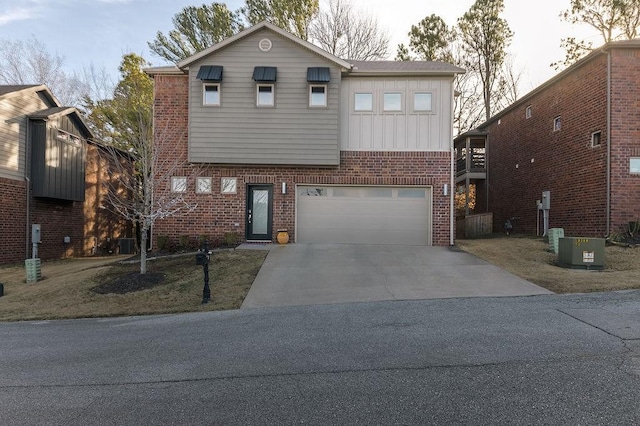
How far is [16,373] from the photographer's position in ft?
14.4

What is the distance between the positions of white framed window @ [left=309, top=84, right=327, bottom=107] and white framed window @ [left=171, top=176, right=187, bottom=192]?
5.01 metres

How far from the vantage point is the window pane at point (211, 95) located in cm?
1373

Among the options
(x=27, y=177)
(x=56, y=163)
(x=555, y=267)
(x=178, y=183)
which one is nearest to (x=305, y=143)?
(x=178, y=183)

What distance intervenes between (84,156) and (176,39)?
9199 millimetres

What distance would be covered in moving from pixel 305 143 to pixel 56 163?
1022 centimetres

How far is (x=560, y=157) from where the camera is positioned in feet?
52.3

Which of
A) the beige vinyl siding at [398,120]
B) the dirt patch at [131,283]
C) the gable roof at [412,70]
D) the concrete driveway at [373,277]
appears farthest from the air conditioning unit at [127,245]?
the gable roof at [412,70]

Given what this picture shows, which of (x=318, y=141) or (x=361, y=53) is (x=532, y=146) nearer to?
(x=318, y=141)

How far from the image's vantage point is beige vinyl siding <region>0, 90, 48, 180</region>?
45.5 ft

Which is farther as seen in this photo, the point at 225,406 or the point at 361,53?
the point at 361,53

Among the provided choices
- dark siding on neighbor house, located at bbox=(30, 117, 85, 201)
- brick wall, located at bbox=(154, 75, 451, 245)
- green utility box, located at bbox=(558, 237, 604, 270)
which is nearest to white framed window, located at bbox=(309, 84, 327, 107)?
brick wall, located at bbox=(154, 75, 451, 245)

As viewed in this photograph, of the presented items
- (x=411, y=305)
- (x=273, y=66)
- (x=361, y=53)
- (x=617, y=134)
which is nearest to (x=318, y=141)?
(x=273, y=66)

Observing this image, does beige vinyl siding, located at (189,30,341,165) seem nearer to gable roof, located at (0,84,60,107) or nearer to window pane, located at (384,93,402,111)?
window pane, located at (384,93,402,111)

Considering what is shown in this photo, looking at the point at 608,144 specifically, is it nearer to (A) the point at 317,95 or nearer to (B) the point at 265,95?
(A) the point at 317,95
